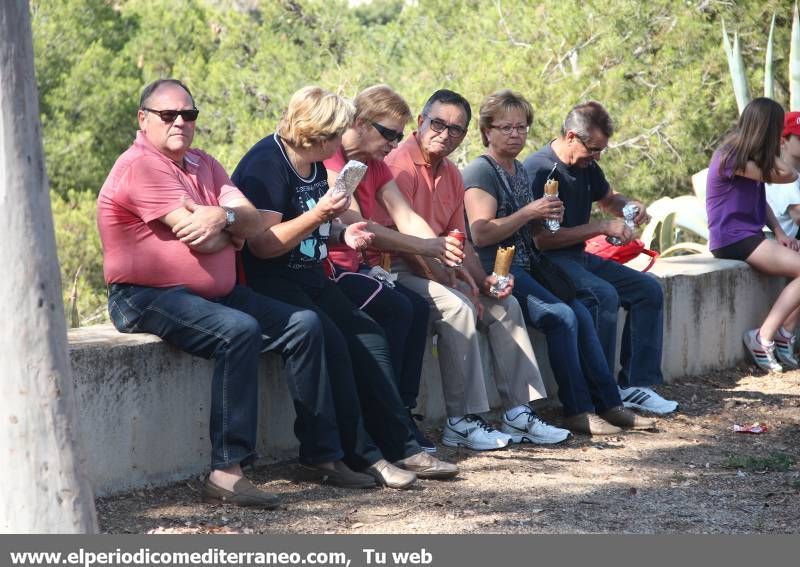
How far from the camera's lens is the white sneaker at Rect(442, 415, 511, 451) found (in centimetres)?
576

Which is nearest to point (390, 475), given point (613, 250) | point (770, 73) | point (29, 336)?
point (29, 336)

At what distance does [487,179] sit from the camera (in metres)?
6.18

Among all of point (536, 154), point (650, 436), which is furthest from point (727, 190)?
point (650, 436)

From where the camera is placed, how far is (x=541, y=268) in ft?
21.0

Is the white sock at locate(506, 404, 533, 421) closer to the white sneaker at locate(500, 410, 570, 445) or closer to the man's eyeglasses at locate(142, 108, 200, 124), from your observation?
the white sneaker at locate(500, 410, 570, 445)

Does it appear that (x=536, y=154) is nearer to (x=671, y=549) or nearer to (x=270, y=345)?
(x=270, y=345)

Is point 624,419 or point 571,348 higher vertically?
point 571,348

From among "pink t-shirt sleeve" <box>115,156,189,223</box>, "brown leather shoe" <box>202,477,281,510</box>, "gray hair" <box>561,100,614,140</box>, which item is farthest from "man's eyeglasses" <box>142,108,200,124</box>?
"gray hair" <box>561,100,614,140</box>

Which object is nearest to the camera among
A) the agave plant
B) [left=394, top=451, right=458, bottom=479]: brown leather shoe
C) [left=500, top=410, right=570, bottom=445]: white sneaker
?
[left=394, top=451, right=458, bottom=479]: brown leather shoe

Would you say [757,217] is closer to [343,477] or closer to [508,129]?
[508,129]

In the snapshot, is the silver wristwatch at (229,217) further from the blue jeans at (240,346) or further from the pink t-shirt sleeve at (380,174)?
the pink t-shirt sleeve at (380,174)

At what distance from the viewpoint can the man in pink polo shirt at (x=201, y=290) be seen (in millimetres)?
4668

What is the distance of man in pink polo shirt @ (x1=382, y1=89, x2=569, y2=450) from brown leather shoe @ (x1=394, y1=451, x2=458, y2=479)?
1.85 feet

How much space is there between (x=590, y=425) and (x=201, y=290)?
89.2 inches
